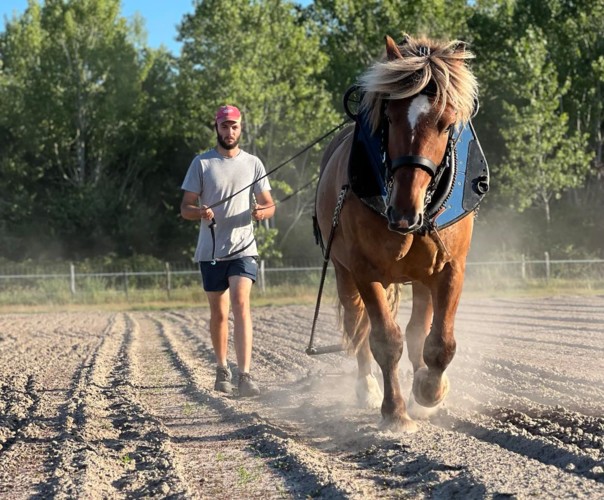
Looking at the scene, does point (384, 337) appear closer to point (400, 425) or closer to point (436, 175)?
point (400, 425)

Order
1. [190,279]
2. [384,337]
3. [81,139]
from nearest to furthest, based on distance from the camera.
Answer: [384,337] < [190,279] < [81,139]

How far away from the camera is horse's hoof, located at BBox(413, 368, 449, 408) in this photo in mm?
5410

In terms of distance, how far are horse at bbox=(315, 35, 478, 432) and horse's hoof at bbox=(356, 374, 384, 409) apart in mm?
38

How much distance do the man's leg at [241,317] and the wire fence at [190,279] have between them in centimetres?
2070

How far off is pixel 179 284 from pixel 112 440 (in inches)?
1032

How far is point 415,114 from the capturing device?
4891mm

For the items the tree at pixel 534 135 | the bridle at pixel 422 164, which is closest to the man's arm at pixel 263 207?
the bridle at pixel 422 164

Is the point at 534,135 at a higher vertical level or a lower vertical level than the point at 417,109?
higher

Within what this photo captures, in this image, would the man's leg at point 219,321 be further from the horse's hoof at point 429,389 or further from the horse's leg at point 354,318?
the horse's hoof at point 429,389

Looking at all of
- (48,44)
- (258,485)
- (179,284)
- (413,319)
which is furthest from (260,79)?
(258,485)

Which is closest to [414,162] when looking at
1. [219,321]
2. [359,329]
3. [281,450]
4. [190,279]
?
[281,450]

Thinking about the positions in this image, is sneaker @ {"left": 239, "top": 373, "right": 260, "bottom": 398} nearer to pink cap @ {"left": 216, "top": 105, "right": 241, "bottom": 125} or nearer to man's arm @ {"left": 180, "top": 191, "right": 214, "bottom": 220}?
man's arm @ {"left": 180, "top": 191, "right": 214, "bottom": 220}

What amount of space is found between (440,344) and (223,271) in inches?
91.2

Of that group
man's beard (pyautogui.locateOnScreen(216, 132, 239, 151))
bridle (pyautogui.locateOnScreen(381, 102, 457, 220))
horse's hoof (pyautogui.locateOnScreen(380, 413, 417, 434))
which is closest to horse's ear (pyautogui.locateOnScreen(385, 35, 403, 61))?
bridle (pyautogui.locateOnScreen(381, 102, 457, 220))
